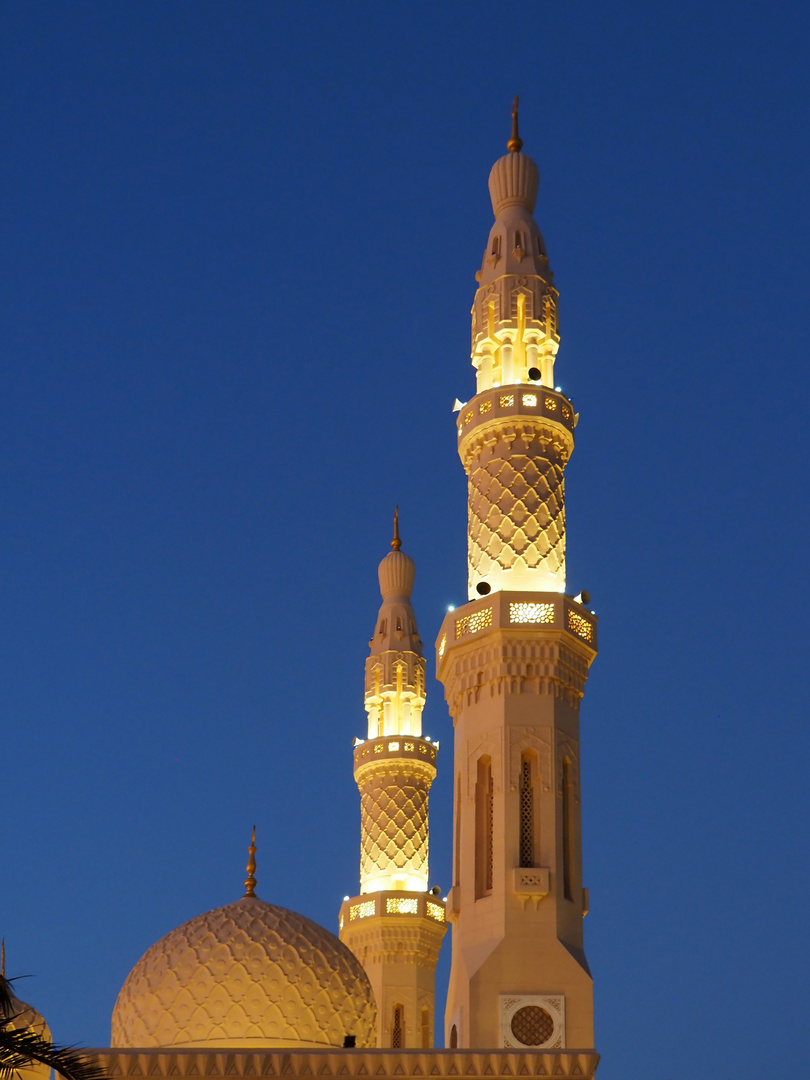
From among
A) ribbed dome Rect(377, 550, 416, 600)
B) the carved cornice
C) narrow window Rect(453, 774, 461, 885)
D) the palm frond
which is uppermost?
ribbed dome Rect(377, 550, 416, 600)

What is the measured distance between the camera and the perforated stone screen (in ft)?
Answer: 62.0

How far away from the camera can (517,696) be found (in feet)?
67.3

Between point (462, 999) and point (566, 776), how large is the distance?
2984 millimetres

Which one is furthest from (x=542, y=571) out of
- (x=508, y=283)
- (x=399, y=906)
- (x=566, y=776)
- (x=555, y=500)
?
(x=399, y=906)

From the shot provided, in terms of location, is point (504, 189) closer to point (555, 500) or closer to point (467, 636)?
point (555, 500)

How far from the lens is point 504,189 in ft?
78.0

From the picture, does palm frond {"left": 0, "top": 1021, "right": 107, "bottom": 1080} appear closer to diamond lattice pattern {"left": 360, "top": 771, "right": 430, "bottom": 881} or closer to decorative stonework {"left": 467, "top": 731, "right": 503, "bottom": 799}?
decorative stonework {"left": 467, "top": 731, "right": 503, "bottom": 799}

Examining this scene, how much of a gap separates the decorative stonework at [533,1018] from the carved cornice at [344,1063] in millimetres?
1114

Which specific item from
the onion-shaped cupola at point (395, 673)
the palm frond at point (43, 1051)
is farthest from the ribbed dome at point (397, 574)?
the palm frond at point (43, 1051)

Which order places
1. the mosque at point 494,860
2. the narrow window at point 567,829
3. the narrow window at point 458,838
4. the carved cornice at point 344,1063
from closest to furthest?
1. the carved cornice at point 344,1063
2. the mosque at point 494,860
3. the narrow window at point 567,829
4. the narrow window at point 458,838

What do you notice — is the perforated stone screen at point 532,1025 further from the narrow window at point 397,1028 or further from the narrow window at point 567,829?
the narrow window at point 397,1028

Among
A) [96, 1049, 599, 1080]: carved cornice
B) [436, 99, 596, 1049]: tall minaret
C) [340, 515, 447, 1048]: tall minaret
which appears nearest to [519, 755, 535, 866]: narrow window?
[436, 99, 596, 1049]: tall minaret

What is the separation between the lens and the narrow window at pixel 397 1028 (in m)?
30.1

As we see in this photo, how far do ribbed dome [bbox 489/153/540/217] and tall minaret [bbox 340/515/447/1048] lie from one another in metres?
10.4
